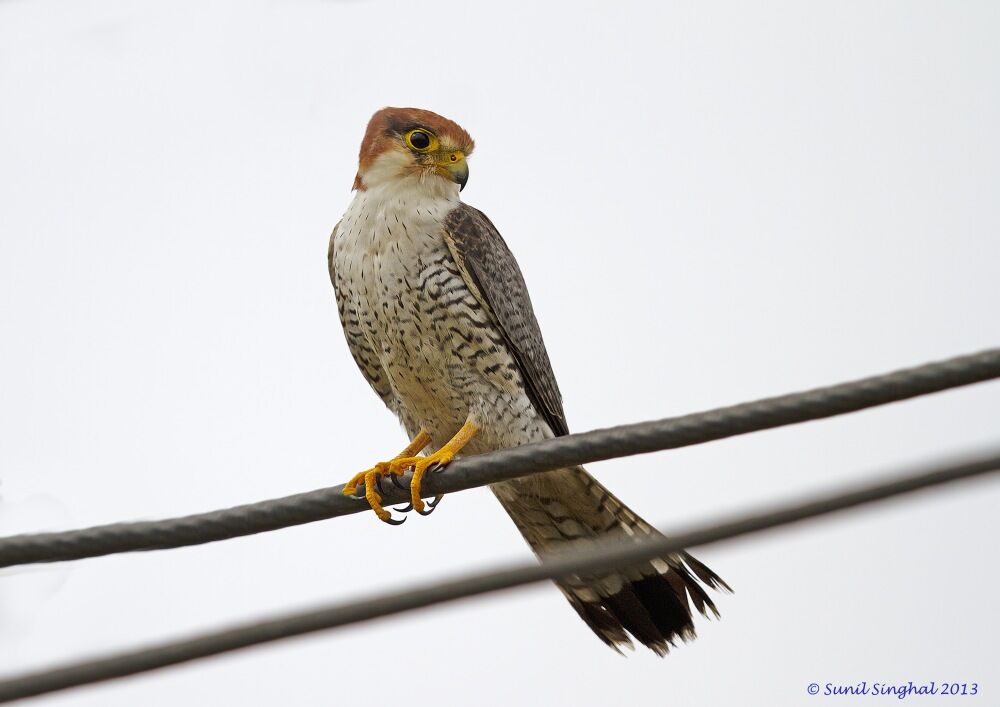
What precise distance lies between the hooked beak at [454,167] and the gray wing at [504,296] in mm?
171

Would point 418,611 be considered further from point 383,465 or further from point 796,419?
point 383,465

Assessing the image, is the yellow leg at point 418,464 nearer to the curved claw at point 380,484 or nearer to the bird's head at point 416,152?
the curved claw at point 380,484

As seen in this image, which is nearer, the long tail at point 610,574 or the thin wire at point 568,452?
the thin wire at point 568,452

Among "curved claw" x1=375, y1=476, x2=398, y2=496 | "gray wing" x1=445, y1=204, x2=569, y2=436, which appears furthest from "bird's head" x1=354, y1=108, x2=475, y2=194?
"curved claw" x1=375, y1=476, x2=398, y2=496

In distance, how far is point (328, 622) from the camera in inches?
68.7

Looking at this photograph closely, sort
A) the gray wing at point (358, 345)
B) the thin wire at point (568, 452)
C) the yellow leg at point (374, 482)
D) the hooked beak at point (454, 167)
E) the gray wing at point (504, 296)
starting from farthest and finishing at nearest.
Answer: the hooked beak at point (454, 167)
the gray wing at point (358, 345)
the gray wing at point (504, 296)
the yellow leg at point (374, 482)
the thin wire at point (568, 452)

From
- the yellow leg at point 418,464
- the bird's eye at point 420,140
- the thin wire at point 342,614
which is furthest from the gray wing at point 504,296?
the thin wire at point 342,614

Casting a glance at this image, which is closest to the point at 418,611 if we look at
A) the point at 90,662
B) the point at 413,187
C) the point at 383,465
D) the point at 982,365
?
the point at 90,662

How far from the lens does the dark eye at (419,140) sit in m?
5.04

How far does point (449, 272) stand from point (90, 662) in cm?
297

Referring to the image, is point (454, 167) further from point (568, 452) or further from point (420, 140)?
point (568, 452)

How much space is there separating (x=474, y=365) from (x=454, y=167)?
988 mm

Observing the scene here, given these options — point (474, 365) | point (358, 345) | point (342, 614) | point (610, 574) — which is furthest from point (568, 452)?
point (358, 345)

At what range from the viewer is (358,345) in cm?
500
